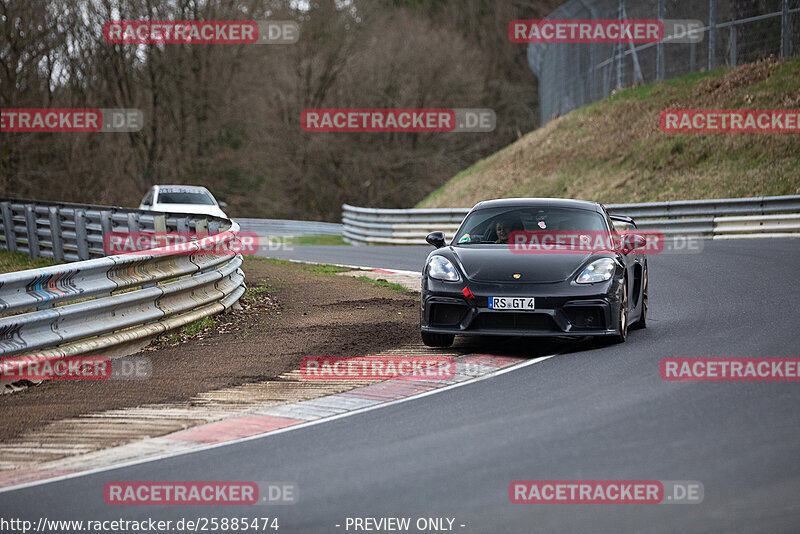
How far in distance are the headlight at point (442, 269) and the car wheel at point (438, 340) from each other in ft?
1.91

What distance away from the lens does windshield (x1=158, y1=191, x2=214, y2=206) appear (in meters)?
25.5

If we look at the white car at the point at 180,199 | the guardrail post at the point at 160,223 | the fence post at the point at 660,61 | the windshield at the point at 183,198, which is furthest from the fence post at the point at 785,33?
the guardrail post at the point at 160,223

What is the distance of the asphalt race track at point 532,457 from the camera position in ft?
15.0

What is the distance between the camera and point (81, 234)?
18.2 metres

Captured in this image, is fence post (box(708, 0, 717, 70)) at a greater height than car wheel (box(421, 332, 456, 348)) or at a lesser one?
greater

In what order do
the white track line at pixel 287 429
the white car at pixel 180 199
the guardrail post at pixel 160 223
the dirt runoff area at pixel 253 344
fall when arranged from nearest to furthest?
1. the white track line at pixel 287 429
2. the dirt runoff area at pixel 253 344
3. the guardrail post at pixel 160 223
4. the white car at pixel 180 199

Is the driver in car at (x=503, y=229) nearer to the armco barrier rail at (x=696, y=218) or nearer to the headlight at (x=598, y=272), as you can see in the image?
the headlight at (x=598, y=272)

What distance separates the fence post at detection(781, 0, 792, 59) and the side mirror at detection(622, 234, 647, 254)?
19.7 m

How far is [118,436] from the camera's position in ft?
20.7

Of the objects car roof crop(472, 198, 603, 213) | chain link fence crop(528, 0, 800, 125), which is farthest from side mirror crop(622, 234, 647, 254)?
chain link fence crop(528, 0, 800, 125)

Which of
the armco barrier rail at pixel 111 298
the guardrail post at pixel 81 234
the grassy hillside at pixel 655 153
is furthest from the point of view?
the grassy hillside at pixel 655 153

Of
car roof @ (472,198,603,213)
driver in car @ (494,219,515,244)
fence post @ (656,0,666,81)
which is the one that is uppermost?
fence post @ (656,0,666,81)

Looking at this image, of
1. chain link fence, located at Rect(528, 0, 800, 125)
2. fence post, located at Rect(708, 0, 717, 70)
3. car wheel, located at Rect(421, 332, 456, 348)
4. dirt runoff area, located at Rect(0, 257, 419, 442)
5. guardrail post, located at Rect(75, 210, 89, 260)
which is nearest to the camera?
dirt runoff area, located at Rect(0, 257, 419, 442)

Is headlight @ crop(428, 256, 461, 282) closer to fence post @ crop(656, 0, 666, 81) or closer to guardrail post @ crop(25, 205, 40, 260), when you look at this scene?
guardrail post @ crop(25, 205, 40, 260)
